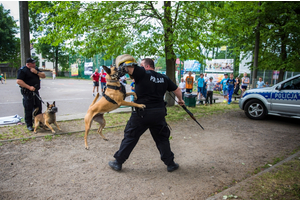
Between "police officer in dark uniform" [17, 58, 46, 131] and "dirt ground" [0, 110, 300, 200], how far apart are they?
103 centimetres

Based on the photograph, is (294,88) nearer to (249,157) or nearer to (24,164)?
(249,157)

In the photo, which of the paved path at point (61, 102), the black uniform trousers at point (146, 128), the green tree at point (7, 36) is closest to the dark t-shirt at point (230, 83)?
the paved path at point (61, 102)

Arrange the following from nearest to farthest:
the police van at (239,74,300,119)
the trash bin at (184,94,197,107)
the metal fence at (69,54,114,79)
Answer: the police van at (239,74,300,119) → the trash bin at (184,94,197,107) → the metal fence at (69,54,114,79)

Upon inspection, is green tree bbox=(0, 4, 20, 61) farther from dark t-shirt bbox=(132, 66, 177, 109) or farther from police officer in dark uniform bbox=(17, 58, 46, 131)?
dark t-shirt bbox=(132, 66, 177, 109)

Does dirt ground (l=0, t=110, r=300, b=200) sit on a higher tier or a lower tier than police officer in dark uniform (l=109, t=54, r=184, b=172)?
lower

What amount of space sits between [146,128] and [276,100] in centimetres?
596

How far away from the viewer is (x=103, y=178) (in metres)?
3.27

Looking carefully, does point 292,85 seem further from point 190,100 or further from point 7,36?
point 7,36

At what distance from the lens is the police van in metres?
6.73

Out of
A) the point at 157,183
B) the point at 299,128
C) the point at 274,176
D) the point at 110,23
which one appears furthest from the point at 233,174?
the point at 110,23

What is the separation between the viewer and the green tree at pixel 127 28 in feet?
23.3

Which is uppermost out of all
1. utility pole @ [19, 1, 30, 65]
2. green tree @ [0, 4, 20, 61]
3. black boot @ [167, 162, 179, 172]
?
green tree @ [0, 4, 20, 61]

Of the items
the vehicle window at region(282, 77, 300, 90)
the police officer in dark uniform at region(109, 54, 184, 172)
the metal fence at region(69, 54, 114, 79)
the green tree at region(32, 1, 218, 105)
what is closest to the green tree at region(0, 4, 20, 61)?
the metal fence at region(69, 54, 114, 79)

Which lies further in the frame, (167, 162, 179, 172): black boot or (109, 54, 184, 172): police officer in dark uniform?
(167, 162, 179, 172): black boot
